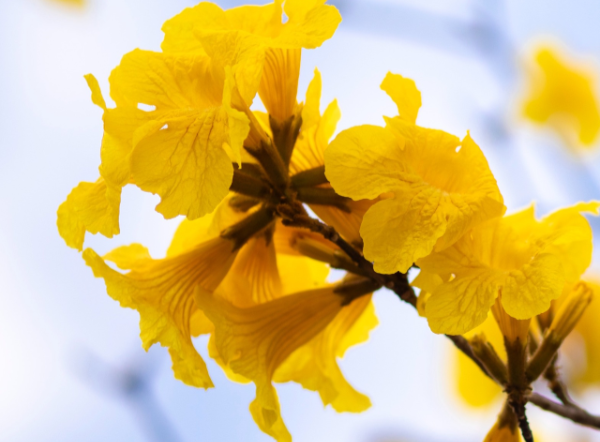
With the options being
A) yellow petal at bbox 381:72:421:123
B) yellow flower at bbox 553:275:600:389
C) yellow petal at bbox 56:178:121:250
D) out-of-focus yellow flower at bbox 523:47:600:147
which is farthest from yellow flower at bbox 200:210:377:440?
out-of-focus yellow flower at bbox 523:47:600:147

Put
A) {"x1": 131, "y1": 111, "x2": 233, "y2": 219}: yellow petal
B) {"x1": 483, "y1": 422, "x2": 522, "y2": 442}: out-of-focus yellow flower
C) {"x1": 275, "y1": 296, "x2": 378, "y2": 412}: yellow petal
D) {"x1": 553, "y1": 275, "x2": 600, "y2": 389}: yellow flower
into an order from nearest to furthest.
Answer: {"x1": 131, "y1": 111, "x2": 233, "y2": 219}: yellow petal → {"x1": 483, "y1": 422, "x2": 522, "y2": 442}: out-of-focus yellow flower → {"x1": 275, "y1": 296, "x2": 378, "y2": 412}: yellow petal → {"x1": 553, "y1": 275, "x2": 600, "y2": 389}: yellow flower

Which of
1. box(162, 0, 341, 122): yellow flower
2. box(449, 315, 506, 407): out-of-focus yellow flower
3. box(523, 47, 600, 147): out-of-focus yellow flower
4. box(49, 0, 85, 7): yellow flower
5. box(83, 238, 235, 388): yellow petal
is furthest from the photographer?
box(523, 47, 600, 147): out-of-focus yellow flower

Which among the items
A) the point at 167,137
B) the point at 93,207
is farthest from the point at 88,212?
the point at 167,137

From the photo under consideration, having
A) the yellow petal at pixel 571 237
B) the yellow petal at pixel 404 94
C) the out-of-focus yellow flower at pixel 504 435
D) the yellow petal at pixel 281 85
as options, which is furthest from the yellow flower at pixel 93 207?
the out-of-focus yellow flower at pixel 504 435

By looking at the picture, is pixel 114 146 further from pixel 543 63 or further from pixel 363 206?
pixel 543 63

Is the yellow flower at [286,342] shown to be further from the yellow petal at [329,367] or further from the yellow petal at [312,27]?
the yellow petal at [312,27]

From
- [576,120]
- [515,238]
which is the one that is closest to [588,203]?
[515,238]

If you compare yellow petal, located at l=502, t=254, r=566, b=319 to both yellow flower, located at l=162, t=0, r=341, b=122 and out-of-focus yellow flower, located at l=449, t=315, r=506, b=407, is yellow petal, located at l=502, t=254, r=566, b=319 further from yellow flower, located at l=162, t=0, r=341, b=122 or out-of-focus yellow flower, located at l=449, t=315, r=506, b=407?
out-of-focus yellow flower, located at l=449, t=315, r=506, b=407
